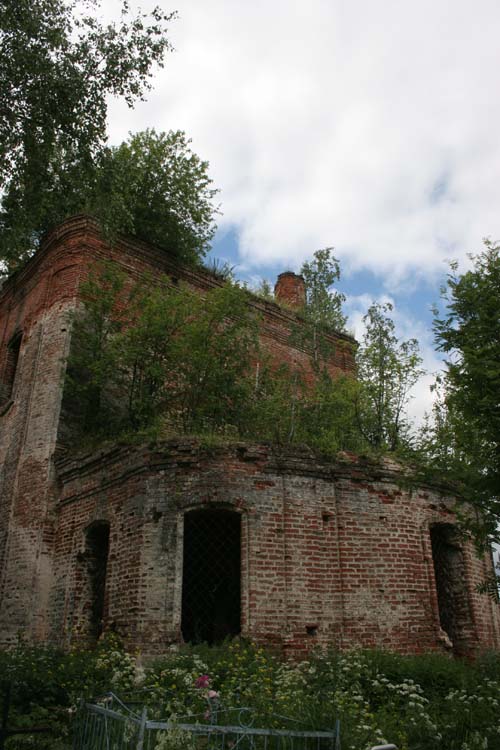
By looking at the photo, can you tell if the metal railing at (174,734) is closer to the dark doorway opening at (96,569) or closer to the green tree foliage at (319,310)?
the dark doorway opening at (96,569)

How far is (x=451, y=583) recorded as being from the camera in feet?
35.8

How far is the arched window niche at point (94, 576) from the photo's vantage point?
10266 mm

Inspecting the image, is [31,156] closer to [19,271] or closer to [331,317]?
[19,271]

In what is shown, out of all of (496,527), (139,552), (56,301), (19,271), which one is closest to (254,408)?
(139,552)

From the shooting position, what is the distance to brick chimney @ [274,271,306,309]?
20.5 meters

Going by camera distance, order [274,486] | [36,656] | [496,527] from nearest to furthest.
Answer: [496,527], [36,656], [274,486]

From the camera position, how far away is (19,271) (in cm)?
1625

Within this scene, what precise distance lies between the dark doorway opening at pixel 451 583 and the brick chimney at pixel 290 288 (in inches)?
420

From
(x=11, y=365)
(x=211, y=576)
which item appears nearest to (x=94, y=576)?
(x=211, y=576)

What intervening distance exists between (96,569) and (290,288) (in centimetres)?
1246

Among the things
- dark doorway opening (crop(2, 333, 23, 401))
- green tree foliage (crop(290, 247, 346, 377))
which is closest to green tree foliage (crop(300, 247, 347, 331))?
green tree foliage (crop(290, 247, 346, 377))

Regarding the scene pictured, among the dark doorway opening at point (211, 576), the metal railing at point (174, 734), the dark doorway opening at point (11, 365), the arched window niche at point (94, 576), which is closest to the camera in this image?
the metal railing at point (174, 734)

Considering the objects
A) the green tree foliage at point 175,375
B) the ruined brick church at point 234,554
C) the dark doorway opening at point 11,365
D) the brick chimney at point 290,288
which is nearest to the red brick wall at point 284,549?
the ruined brick church at point 234,554

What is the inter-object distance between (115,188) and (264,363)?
5.07m
